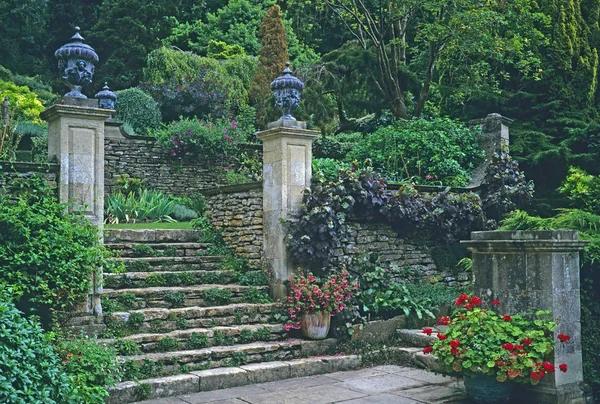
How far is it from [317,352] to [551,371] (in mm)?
3030

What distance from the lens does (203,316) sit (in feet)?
25.3

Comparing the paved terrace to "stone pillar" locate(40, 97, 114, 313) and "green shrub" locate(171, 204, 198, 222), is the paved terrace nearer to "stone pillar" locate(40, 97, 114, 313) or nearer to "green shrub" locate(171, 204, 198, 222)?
"stone pillar" locate(40, 97, 114, 313)

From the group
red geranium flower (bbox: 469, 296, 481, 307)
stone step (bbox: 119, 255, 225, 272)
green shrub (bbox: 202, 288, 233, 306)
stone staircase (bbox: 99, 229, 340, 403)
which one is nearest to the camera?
red geranium flower (bbox: 469, 296, 481, 307)

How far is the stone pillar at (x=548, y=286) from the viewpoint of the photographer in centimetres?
583

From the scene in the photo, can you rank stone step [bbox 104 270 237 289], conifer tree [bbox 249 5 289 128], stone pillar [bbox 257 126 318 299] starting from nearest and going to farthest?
stone step [bbox 104 270 237 289], stone pillar [bbox 257 126 318 299], conifer tree [bbox 249 5 289 128]

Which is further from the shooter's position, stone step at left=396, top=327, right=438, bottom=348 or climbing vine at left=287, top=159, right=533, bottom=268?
climbing vine at left=287, top=159, right=533, bottom=268

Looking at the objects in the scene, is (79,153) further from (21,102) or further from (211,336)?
(21,102)

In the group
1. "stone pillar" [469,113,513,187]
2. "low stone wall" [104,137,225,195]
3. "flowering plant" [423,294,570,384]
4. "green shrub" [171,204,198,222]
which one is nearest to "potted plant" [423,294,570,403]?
"flowering plant" [423,294,570,384]

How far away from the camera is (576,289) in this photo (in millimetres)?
6047

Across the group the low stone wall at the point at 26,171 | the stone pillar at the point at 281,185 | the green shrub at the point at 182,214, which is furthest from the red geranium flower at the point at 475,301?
the green shrub at the point at 182,214

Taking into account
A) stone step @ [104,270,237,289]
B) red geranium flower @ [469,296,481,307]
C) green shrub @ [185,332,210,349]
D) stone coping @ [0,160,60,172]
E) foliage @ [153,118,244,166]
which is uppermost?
foliage @ [153,118,244,166]

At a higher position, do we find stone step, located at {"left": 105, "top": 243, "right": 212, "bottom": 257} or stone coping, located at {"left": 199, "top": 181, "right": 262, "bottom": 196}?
stone coping, located at {"left": 199, "top": 181, "right": 262, "bottom": 196}

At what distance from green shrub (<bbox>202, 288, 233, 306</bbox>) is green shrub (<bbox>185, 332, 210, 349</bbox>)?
789 millimetres

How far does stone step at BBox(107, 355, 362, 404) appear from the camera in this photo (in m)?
6.09
